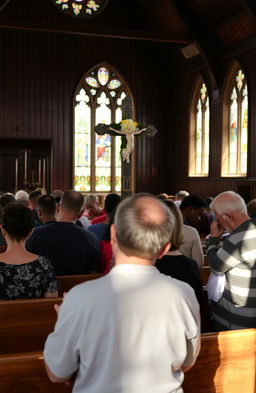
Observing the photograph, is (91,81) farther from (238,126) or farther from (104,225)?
(104,225)

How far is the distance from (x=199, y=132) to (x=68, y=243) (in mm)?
11538

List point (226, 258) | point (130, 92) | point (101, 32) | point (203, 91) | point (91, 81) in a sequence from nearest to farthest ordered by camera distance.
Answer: point (226, 258), point (101, 32), point (203, 91), point (91, 81), point (130, 92)

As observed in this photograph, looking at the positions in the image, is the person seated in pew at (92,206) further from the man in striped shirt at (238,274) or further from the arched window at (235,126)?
the arched window at (235,126)

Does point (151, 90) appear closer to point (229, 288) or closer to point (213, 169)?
point (213, 169)

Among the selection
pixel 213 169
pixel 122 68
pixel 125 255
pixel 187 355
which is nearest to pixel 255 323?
pixel 187 355

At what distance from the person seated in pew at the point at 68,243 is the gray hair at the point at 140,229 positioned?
2.14 metres

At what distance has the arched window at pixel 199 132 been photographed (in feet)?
47.5

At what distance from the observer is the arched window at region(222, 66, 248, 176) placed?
13000 mm

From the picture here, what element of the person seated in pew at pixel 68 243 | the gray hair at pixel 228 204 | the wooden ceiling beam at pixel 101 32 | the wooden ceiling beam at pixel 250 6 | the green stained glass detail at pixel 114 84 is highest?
the wooden ceiling beam at pixel 250 6

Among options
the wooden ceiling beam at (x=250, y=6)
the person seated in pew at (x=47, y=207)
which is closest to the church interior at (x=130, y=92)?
the wooden ceiling beam at (x=250, y=6)

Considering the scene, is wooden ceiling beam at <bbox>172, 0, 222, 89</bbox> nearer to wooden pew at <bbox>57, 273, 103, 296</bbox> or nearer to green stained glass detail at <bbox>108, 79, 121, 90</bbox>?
green stained glass detail at <bbox>108, 79, 121, 90</bbox>

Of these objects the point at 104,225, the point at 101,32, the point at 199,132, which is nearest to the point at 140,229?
the point at 104,225

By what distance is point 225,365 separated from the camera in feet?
7.44

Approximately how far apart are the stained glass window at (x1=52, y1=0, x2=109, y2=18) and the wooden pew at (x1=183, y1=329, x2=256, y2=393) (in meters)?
13.6
